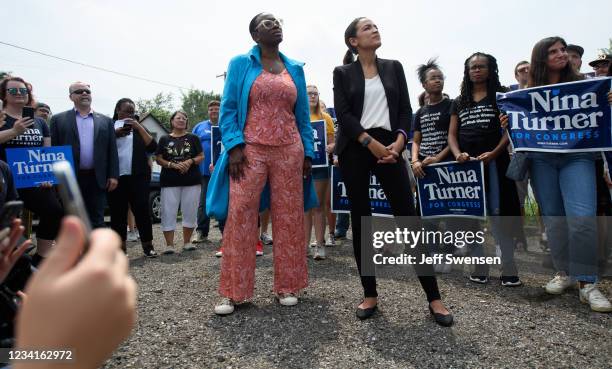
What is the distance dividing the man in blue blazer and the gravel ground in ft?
4.82

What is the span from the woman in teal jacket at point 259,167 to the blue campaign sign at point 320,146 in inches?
73.7

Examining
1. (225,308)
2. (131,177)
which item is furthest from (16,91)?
(225,308)

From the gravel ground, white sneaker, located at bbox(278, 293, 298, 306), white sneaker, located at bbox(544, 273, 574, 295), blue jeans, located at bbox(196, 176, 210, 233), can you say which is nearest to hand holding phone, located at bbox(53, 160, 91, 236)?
the gravel ground

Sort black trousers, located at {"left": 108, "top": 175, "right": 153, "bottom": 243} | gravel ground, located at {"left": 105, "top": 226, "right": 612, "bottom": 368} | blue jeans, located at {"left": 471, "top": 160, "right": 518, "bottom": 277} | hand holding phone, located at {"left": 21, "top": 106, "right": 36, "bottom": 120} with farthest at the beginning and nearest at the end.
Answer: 1. black trousers, located at {"left": 108, "top": 175, "right": 153, "bottom": 243}
2. hand holding phone, located at {"left": 21, "top": 106, "right": 36, "bottom": 120}
3. blue jeans, located at {"left": 471, "top": 160, "right": 518, "bottom": 277}
4. gravel ground, located at {"left": 105, "top": 226, "right": 612, "bottom": 368}

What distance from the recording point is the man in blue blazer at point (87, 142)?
454cm

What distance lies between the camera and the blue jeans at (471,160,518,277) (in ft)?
11.9

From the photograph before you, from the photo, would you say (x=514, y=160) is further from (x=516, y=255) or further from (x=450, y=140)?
(x=516, y=255)

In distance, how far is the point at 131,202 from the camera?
543cm

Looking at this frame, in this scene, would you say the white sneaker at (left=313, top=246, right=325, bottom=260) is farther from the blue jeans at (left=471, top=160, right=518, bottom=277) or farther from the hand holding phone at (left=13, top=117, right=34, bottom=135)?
the hand holding phone at (left=13, top=117, right=34, bottom=135)

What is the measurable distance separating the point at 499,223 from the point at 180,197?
156 inches

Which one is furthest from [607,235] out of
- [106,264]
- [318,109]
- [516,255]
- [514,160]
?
[106,264]

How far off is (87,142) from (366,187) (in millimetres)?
3301

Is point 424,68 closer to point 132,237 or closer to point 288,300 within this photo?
point 288,300

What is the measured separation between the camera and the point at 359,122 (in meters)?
2.95
